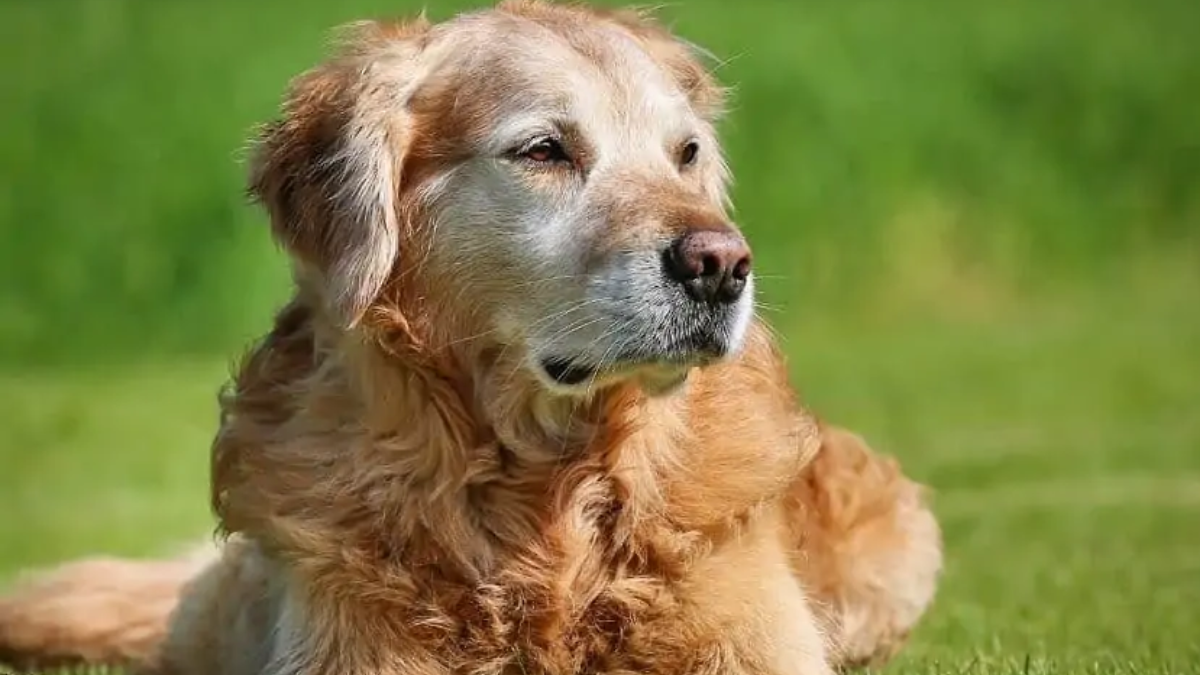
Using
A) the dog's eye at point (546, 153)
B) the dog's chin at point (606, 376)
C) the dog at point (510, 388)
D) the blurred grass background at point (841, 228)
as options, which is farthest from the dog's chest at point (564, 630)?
the blurred grass background at point (841, 228)

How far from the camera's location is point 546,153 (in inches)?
214

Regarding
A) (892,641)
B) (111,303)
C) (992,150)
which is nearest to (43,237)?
(111,303)

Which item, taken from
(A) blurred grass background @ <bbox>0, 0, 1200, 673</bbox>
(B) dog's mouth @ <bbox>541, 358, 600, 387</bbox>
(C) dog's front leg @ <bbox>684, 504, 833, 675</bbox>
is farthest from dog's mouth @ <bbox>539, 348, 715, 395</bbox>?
(A) blurred grass background @ <bbox>0, 0, 1200, 673</bbox>

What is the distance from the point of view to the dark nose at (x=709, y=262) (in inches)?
197

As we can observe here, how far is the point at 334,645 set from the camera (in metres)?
5.33

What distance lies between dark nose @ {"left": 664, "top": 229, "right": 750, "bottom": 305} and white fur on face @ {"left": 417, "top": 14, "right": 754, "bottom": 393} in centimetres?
3

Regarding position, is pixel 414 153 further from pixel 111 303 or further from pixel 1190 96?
pixel 1190 96

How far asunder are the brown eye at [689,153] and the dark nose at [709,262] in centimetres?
70

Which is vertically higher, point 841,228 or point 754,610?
point 754,610

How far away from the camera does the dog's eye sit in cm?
542

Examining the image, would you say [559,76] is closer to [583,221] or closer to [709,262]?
[583,221]

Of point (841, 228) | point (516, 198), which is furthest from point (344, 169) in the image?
point (841, 228)

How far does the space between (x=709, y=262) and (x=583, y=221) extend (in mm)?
408

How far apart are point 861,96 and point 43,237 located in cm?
768
